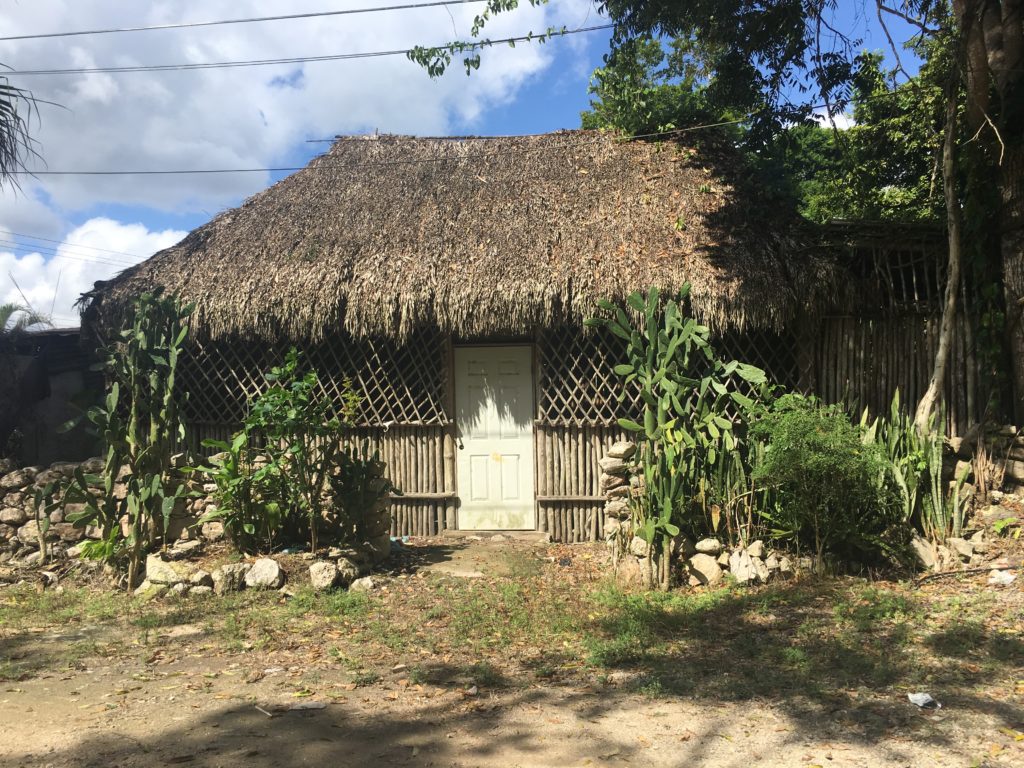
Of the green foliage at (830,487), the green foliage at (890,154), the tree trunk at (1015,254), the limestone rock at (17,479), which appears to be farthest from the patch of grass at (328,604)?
the green foliage at (890,154)

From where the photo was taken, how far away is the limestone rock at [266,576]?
5.32 meters

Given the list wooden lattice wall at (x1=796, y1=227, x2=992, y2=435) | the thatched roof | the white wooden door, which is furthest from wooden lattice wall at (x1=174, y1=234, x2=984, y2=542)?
the thatched roof

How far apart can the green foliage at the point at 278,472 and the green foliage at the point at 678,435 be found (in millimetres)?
2284

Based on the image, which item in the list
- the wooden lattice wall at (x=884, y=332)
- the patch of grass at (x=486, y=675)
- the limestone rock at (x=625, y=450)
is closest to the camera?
the patch of grass at (x=486, y=675)

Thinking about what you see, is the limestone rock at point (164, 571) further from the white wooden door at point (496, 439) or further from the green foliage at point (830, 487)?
the green foliage at point (830, 487)

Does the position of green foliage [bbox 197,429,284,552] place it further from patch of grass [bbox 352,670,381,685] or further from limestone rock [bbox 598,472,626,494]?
limestone rock [bbox 598,472,626,494]

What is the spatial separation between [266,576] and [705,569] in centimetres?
315

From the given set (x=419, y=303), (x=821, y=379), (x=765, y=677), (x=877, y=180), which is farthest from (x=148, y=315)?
(x=877, y=180)

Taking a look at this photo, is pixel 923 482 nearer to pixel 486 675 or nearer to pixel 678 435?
pixel 678 435

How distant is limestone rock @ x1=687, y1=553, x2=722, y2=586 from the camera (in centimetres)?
534

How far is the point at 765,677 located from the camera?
3.70 m

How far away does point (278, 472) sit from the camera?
5.64 metres

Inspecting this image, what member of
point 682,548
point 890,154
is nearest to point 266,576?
point 682,548

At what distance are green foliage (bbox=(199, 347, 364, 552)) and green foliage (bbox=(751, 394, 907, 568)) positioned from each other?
320 centimetres
